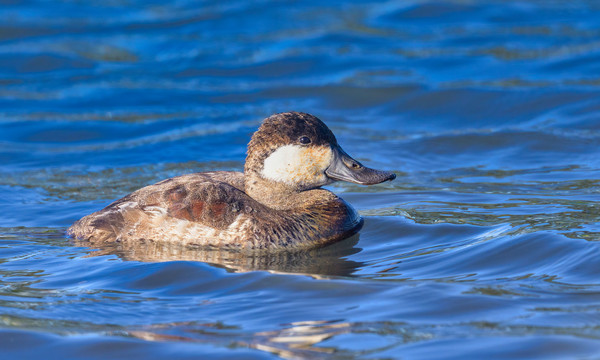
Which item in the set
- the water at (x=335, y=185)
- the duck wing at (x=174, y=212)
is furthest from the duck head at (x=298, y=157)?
the water at (x=335, y=185)

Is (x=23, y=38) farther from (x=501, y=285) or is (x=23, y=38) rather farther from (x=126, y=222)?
(x=501, y=285)

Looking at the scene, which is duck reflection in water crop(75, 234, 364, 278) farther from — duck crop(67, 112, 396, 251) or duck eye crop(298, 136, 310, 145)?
duck eye crop(298, 136, 310, 145)

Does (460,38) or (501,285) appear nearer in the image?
(501,285)

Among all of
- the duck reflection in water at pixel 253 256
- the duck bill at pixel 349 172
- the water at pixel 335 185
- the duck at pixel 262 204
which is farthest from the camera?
the duck bill at pixel 349 172

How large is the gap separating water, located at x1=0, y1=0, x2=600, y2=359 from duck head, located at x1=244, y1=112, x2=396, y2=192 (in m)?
0.58

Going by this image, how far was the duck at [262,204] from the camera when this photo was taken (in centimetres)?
700

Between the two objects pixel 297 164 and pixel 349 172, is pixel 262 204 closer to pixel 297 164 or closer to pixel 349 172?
pixel 297 164

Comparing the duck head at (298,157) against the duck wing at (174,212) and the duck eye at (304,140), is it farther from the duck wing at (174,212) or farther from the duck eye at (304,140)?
the duck wing at (174,212)

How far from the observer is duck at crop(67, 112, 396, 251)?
23.0 ft

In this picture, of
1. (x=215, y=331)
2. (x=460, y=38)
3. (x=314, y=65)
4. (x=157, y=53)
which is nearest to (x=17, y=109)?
(x=157, y=53)

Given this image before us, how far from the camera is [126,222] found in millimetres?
7223

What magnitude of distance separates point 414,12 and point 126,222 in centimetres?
1214

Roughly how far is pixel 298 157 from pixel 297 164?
0.24 ft

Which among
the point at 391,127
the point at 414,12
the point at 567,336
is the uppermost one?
the point at 414,12
